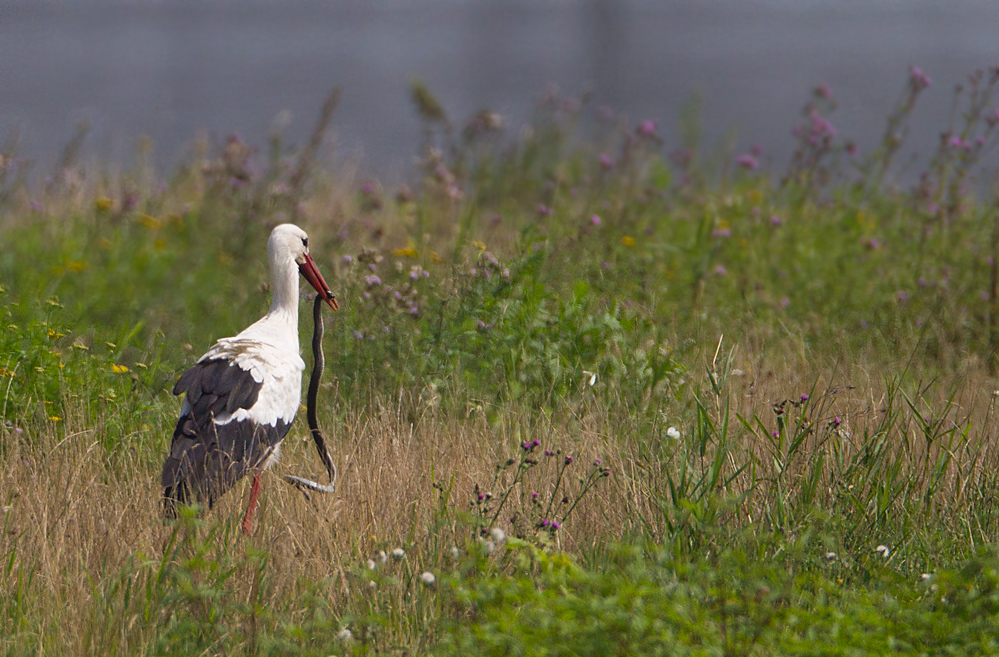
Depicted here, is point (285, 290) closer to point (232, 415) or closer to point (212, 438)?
point (232, 415)

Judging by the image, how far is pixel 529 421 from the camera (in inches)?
166

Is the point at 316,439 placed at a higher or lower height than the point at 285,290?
lower

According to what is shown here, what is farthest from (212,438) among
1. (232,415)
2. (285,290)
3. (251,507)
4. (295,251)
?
(295,251)

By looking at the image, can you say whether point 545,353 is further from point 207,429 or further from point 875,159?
point 875,159

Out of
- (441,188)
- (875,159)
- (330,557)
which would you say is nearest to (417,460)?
(330,557)

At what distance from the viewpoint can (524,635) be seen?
2180 millimetres

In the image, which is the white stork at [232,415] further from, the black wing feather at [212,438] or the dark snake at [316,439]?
the dark snake at [316,439]

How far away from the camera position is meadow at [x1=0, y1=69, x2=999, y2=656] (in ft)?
8.39

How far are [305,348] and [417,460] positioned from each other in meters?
1.25

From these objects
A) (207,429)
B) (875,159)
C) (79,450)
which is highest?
(875,159)

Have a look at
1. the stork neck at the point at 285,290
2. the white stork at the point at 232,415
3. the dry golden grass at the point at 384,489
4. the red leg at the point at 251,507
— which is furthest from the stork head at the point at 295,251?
the red leg at the point at 251,507

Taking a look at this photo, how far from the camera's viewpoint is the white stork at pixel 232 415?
322 cm

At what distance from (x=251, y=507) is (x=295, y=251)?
4.02ft

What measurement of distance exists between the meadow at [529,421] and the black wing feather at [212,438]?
0.47 feet
